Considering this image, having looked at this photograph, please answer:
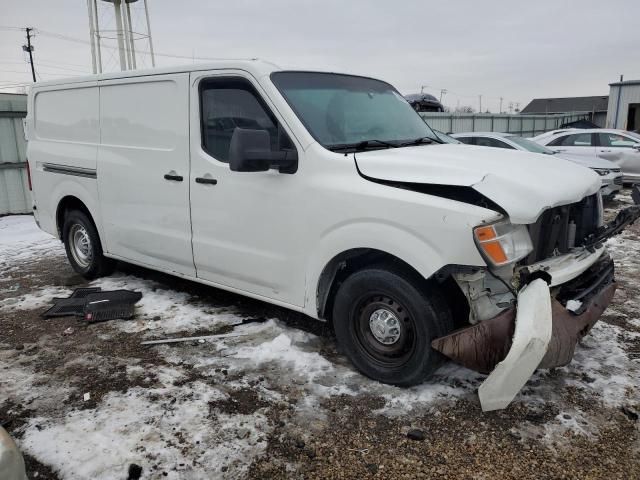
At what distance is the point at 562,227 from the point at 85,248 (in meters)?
4.95

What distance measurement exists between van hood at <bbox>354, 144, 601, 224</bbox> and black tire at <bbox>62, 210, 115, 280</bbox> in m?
3.54

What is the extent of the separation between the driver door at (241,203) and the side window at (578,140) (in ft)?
40.0

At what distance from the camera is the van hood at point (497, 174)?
2895 millimetres

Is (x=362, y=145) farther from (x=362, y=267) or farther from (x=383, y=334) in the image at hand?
(x=383, y=334)

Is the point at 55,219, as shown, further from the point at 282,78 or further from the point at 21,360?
the point at 282,78

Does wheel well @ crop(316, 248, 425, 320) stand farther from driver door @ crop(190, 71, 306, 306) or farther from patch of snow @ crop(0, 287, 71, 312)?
patch of snow @ crop(0, 287, 71, 312)

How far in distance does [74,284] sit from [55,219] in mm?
778

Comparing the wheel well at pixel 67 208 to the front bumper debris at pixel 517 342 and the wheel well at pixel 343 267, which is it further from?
the front bumper debris at pixel 517 342

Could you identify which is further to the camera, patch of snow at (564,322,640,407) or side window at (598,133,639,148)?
side window at (598,133,639,148)

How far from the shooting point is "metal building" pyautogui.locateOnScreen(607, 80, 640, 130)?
27.1 meters

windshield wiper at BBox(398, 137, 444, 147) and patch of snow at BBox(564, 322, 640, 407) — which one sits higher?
windshield wiper at BBox(398, 137, 444, 147)

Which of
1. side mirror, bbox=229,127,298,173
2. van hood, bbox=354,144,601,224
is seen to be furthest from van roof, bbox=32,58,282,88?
van hood, bbox=354,144,601,224

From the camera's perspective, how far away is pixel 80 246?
5.95 m

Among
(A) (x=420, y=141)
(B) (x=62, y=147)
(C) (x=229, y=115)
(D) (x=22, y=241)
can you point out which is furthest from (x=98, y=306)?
Answer: (D) (x=22, y=241)
